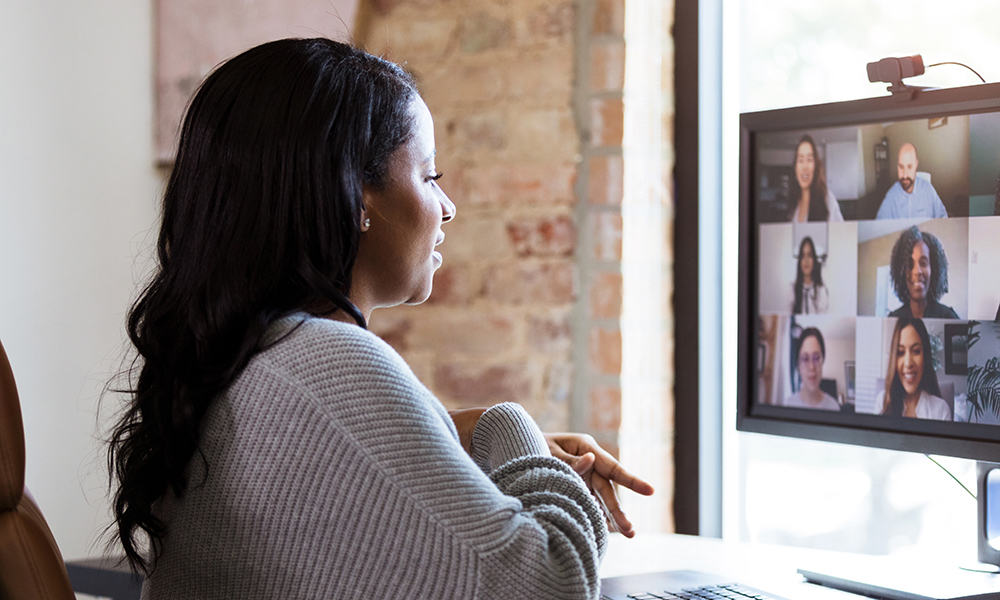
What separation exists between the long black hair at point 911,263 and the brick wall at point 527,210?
21.6 inches

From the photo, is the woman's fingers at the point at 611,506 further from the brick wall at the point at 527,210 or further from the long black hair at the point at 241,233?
the brick wall at the point at 527,210

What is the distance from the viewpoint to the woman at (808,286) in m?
1.14

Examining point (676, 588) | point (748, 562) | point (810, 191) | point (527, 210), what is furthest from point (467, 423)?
point (527, 210)

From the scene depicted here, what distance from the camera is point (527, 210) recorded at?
5.28 ft

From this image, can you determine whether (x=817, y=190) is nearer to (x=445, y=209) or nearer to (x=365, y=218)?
(x=445, y=209)

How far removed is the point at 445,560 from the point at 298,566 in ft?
0.40

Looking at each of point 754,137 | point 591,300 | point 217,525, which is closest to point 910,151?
point 754,137

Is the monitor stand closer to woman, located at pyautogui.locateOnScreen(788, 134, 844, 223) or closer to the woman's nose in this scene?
woman, located at pyautogui.locateOnScreen(788, 134, 844, 223)

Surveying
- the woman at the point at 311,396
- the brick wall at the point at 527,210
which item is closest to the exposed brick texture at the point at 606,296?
the brick wall at the point at 527,210

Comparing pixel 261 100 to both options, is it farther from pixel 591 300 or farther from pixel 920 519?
pixel 920 519

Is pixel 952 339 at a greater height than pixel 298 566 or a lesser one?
greater

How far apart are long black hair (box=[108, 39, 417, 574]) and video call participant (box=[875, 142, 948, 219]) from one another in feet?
2.00

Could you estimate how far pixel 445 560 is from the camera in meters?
0.68

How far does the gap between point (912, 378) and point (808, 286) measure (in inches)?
6.4
